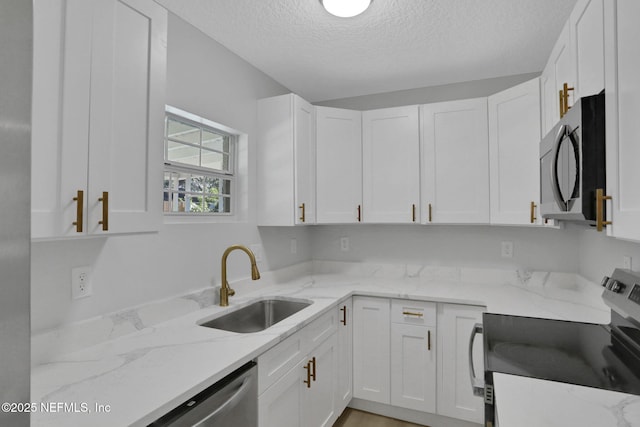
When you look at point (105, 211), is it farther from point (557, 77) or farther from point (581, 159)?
point (557, 77)

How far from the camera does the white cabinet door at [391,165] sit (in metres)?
2.59

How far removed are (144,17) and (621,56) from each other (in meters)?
1.50

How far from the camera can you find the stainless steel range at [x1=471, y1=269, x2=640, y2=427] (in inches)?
42.2

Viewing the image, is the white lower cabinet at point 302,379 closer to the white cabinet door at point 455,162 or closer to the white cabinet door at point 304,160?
the white cabinet door at point 304,160

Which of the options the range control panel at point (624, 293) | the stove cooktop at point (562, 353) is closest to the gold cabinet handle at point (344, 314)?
the stove cooktop at point (562, 353)

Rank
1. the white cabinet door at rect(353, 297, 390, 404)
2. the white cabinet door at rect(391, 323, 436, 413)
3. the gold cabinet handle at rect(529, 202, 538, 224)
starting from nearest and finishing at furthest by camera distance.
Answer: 1. the gold cabinet handle at rect(529, 202, 538, 224)
2. the white cabinet door at rect(391, 323, 436, 413)
3. the white cabinet door at rect(353, 297, 390, 404)

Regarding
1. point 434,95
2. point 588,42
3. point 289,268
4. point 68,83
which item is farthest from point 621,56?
point 289,268

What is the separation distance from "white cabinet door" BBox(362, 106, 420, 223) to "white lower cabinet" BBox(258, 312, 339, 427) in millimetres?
953

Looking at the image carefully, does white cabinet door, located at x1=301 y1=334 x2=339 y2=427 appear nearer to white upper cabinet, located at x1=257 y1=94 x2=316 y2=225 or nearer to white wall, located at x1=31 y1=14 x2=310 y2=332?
white wall, located at x1=31 y1=14 x2=310 y2=332

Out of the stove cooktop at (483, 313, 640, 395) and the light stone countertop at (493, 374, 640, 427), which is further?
the stove cooktop at (483, 313, 640, 395)

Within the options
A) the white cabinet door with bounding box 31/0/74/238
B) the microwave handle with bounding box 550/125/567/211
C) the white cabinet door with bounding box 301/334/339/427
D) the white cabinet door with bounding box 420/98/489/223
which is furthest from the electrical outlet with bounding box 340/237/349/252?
the white cabinet door with bounding box 31/0/74/238

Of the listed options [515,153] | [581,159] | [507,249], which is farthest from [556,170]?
[507,249]

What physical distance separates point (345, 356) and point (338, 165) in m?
1.41

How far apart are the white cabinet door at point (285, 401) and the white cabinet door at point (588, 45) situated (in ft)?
5.35
